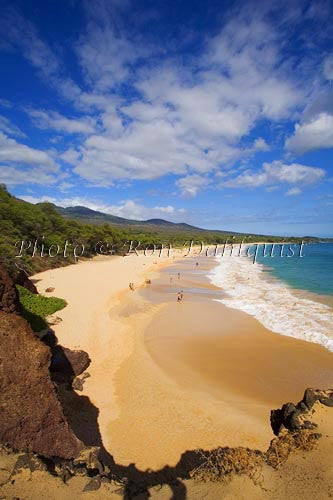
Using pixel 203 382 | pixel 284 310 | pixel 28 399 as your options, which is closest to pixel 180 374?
pixel 203 382

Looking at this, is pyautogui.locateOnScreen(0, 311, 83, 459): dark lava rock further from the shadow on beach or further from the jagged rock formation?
the shadow on beach

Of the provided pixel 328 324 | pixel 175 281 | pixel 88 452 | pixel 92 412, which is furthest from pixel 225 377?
pixel 175 281

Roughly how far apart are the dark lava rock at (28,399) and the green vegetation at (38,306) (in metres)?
12.0

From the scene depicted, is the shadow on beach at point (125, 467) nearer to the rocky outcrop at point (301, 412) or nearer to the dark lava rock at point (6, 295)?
the rocky outcrop at point (301, 412)

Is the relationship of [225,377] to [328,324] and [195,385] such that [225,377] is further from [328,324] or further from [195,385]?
[328,324]

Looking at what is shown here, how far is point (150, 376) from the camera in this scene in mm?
13602

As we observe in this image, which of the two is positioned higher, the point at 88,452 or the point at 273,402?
the point at 88,452

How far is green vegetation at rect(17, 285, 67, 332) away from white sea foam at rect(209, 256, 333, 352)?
1508 cm

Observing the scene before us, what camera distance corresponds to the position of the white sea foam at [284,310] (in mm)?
19734

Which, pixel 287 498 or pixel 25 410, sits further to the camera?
pixel 25 410

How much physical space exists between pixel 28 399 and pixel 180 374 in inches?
346

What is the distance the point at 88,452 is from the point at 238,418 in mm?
5959

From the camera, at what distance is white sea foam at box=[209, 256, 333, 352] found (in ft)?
64.7

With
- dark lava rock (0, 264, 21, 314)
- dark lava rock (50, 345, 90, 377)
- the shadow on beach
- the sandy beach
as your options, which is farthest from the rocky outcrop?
dark lava rock (50, 345, 90, 377)
